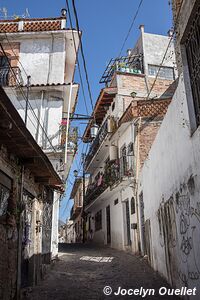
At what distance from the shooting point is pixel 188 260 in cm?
551

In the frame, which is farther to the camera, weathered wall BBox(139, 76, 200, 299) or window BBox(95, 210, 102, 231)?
window BBox(95, 210, 102, 231)

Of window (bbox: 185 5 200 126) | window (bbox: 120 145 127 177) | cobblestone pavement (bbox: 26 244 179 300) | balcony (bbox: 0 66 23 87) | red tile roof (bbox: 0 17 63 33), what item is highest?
red tile roof (bbox: 0 17 63 33)

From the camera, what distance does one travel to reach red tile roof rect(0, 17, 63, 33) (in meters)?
16.2

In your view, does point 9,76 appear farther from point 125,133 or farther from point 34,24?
point 125,133

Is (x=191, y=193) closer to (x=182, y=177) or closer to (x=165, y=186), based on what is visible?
(x=182, y=177)

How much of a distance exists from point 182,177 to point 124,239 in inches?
498

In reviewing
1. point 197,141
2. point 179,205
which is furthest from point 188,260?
point 197,141

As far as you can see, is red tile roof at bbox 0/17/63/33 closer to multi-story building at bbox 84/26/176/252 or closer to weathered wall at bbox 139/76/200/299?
multi-story building at bbox 84/26/176/252

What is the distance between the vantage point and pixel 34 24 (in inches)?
644

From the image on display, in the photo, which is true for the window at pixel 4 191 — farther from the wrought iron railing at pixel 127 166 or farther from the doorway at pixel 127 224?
the doorway at pixel 127 224

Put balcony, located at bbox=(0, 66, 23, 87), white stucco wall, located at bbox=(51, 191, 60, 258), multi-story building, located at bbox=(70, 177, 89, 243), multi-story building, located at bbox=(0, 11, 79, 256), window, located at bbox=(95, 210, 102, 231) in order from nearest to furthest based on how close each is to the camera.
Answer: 1. white stucco wall, located at bbox=(51, 191, 60, 258)
2. multi-story building, located at bbox=(0, 11, 79, 256)
3. balcony, located at bbox=(0, 66, 23, 87)
4. window, located at bbox=(95, 210, 102, 231)
5. multi-story building, located at bbox=(70, 177, 89, 243)

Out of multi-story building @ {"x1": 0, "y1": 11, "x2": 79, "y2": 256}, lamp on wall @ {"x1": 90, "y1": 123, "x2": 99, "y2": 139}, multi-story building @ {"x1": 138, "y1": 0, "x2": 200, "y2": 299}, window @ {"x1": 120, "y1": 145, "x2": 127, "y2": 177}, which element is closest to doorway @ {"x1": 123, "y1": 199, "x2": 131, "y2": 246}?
window @ {"x1": 120, "y1": 145, "x2": 127, "y2": 177}

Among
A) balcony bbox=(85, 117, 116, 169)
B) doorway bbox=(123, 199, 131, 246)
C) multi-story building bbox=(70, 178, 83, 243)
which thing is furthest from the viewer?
multi-story building bbox=(70, 178, 83, 243)

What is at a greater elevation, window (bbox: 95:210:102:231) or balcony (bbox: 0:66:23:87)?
balcony (bbox: 0:66:23:87)
